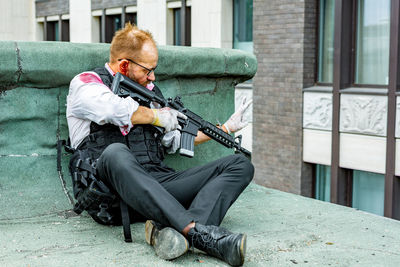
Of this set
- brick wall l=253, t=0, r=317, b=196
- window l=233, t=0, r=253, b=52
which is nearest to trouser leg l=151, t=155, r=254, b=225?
brick wall l=253, t=0, r=317, b=196

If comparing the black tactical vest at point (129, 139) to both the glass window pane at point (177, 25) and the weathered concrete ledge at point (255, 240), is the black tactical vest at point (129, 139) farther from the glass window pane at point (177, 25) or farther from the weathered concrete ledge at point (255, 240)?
the glass window pane at point (177, 25)

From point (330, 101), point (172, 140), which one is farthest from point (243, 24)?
point (172, 140)

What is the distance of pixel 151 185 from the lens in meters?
3.16

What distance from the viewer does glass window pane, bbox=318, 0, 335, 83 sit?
10445 mm

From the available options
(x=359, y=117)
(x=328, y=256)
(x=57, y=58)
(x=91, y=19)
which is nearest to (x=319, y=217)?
(x=328, y=256)

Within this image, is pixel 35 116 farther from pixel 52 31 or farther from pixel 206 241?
pixel 52 31

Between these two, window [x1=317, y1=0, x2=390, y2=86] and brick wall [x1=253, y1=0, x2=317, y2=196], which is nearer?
window [x1=317, y1=0, x2=390, y2=86]

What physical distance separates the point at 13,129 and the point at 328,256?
217 cm

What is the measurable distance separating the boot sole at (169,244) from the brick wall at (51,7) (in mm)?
15971

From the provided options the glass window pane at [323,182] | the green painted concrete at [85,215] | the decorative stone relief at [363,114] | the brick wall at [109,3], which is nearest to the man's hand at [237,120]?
the green painted concrete at [85,215]

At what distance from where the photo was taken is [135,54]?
366 centimetres

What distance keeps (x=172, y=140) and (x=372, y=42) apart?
665cm

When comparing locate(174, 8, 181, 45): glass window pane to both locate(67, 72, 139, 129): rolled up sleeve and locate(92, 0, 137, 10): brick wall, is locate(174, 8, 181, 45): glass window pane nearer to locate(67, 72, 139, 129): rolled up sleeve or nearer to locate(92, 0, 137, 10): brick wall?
locate(92, 0, 137, 10): brick wall

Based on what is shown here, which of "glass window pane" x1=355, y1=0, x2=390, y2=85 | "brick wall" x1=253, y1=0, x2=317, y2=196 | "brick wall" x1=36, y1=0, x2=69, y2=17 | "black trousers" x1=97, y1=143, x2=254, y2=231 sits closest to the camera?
"black trousers" x1=97, y1=143, x2=254, y2=231
